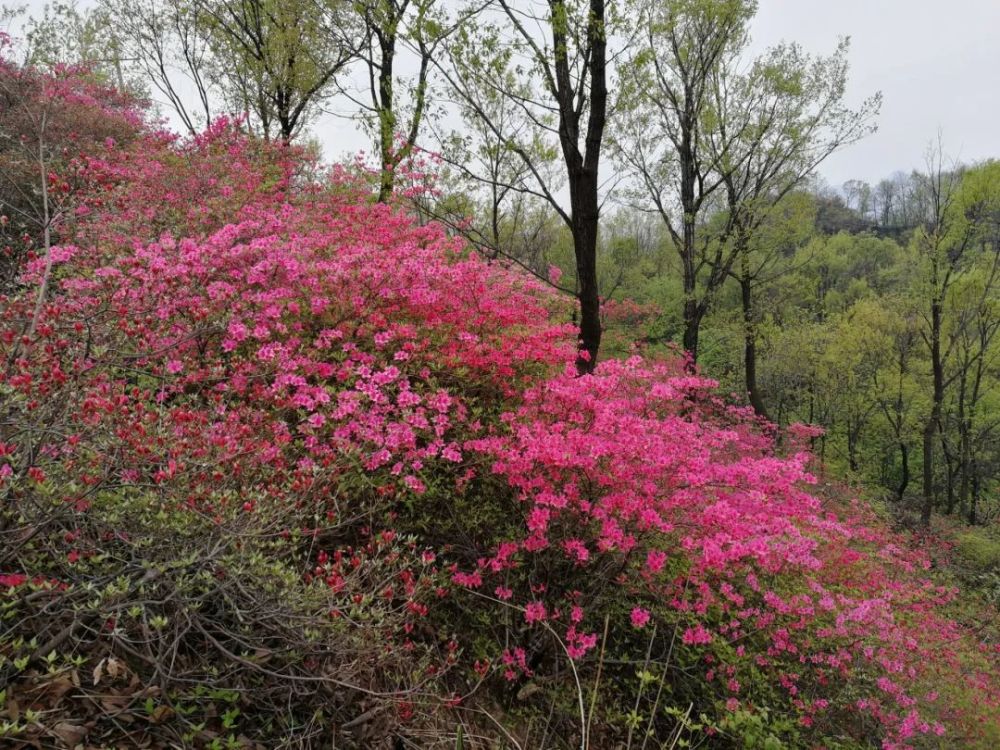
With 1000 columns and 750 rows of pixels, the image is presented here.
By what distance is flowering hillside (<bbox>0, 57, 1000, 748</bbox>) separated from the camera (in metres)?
2.38

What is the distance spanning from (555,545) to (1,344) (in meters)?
3.80

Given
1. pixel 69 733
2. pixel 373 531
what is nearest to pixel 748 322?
pixel 373 531

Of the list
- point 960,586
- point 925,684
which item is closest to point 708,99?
point 925,684

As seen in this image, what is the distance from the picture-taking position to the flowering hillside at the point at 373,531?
2.38 meters

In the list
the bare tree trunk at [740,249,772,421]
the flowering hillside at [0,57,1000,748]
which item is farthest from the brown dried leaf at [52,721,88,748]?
the bare tree trunk at [740,249,772,421]

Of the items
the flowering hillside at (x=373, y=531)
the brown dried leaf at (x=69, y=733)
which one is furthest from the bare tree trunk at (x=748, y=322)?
the brown dried leaf at (x=69, y=733)

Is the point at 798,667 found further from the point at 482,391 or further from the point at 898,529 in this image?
the point at 898,529

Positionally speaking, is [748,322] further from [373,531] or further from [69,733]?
[69,733]

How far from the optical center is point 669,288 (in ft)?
104

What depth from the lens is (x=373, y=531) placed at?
437 centimetres

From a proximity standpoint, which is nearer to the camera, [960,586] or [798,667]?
[798,667]

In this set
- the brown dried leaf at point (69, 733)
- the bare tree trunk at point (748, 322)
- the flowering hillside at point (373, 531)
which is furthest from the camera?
the bare tree trunk at point (748, 322)

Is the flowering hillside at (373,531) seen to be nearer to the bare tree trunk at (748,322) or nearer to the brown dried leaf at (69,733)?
the brown dried leaf at (69,733)

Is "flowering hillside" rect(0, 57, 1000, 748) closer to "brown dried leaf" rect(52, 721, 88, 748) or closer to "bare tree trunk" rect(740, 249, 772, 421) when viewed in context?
"brown dried leaf" rect(52, 721, 88, 748)
